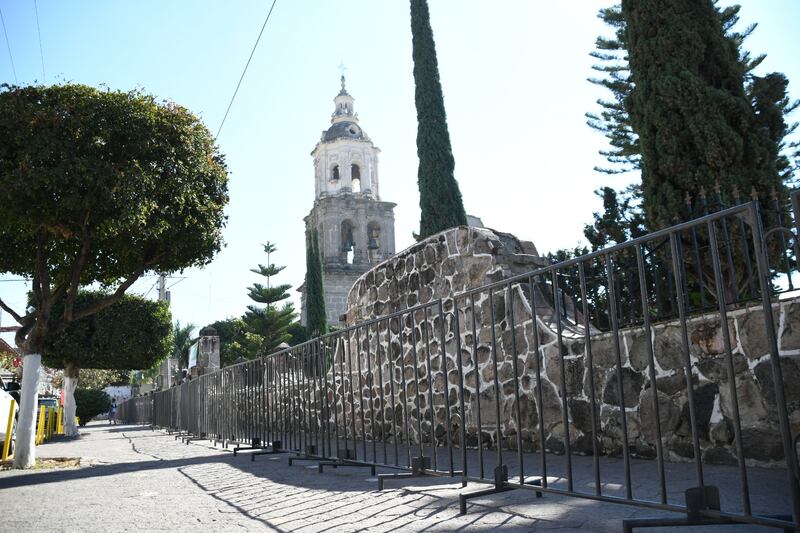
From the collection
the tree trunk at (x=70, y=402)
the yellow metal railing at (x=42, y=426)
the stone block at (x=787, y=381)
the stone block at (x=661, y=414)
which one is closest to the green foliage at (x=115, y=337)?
the tree trunk at (x=70, y=402)

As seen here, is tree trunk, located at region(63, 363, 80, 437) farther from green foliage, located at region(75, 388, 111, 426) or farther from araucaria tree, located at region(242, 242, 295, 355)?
araucaria tree, located at region(242, 242, 295, 355)

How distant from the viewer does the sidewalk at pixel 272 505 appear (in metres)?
3.58

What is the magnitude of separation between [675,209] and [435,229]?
6.92 meters

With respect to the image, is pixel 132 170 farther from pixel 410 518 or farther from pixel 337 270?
pixel 337 270

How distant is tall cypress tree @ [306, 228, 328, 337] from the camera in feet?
119

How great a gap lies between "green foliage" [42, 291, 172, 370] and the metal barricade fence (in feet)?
33.8

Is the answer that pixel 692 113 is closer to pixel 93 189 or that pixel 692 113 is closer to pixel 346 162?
pixel 93 189

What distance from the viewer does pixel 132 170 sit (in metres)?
8.30

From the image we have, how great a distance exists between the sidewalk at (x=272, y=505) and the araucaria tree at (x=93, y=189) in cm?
307

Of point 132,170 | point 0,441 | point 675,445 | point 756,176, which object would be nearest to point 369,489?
point 675,445

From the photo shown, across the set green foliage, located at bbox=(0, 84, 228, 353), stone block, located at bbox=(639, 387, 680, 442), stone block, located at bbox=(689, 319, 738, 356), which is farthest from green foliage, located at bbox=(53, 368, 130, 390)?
stone block, located at bbox=(689, 319, 738, 356)

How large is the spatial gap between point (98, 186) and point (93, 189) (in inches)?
4.7

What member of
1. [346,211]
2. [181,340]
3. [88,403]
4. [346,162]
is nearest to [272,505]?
[88,403]

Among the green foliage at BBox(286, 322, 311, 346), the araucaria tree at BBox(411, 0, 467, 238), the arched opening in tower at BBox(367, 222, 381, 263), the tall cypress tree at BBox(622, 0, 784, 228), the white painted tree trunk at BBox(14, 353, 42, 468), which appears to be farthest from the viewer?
the arched opening in tower at BBox(367, 222, 381, 263)
